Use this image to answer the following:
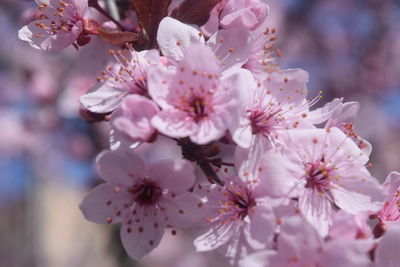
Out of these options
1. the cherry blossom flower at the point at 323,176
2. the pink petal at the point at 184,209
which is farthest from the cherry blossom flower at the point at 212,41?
the pink petal at the point at 184,209

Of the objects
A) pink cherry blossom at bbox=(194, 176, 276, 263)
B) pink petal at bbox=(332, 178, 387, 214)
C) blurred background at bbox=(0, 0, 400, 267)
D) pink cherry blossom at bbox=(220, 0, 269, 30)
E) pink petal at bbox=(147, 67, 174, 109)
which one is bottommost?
blurred background at bbox=(0, 0, 400, 267)

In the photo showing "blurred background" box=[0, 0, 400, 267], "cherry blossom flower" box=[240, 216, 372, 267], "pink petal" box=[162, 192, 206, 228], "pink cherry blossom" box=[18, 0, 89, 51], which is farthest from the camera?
"blurred background" box=[0, 0, 400, 267]

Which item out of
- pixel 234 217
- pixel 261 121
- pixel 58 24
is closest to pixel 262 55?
pixel 261 121

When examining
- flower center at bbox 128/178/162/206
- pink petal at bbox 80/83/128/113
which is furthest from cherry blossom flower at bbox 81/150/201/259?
pink petal at bbox 80/83/128/113

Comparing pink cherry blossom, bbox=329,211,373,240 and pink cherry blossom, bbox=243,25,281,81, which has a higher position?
pink cherry blossom, bbox=243,25,281,81

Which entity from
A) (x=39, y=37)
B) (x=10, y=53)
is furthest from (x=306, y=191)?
(x=10, y=53)

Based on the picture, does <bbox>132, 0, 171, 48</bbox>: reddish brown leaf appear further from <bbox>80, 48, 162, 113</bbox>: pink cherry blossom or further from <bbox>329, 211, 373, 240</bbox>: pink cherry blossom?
<bbox>329, 211, 373, 240</bbox>: pink cherry blossom

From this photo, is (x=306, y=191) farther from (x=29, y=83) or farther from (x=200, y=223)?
(x=29, y=83)
